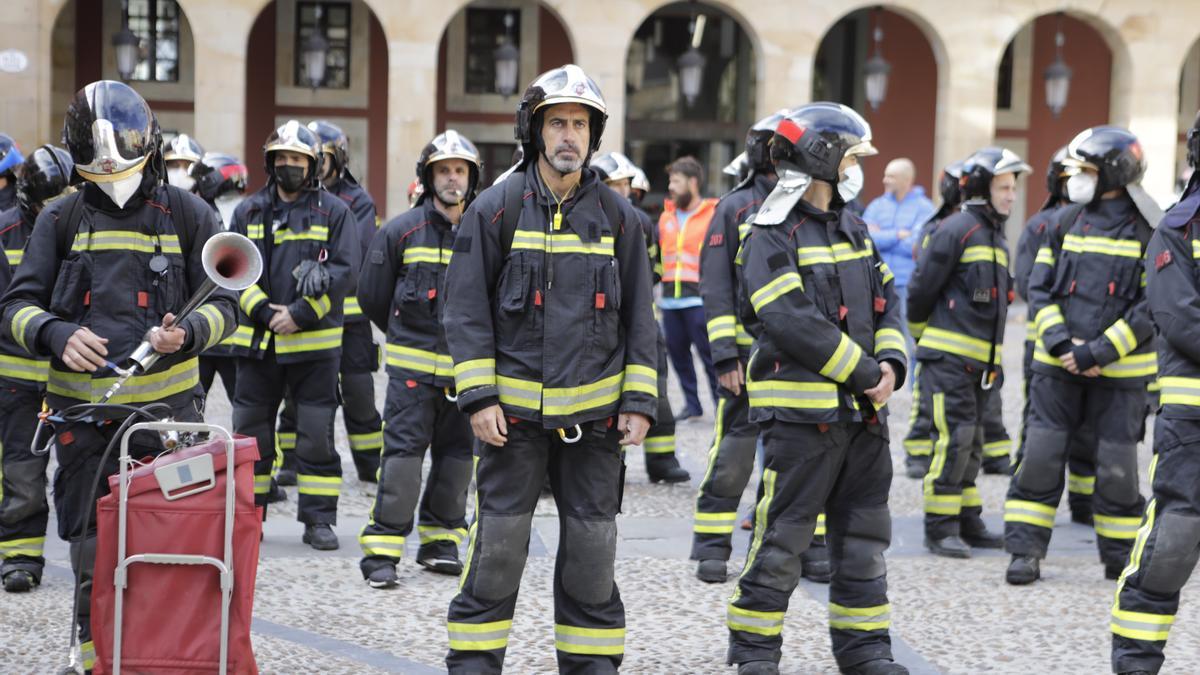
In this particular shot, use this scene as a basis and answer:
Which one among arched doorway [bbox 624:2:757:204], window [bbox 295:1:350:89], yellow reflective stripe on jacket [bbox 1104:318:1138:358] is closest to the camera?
yellow reflective stripe on jacket [bbox 1104:318:1138:358]

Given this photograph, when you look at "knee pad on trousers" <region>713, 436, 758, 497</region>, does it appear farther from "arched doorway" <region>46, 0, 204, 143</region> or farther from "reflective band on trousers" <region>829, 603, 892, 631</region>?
"arched doorway" <region>46, 0, 204, 143</region>

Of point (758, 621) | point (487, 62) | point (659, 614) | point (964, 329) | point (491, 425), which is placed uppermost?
point (487, 62)

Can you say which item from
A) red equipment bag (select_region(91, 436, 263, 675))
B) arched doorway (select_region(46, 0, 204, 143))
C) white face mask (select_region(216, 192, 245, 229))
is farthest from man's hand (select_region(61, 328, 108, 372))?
arched doorway (select_region(46, 0, 204, 143))

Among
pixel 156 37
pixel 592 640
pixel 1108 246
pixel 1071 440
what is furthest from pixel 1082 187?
pixel 156 37

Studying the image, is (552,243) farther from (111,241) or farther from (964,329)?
(964,329)

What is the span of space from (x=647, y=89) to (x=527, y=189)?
2084 cm

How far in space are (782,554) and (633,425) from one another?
881 millimetres

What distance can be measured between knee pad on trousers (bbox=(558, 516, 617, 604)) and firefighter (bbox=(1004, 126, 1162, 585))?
2.88 metres

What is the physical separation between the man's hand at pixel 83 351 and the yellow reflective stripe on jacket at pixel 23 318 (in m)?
0.20

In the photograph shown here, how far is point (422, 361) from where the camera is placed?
6738 mm

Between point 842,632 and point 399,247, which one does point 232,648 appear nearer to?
point 842,632

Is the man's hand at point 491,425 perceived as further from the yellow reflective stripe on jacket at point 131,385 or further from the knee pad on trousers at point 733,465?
Answer: the knee pad on trousers at point 733,465

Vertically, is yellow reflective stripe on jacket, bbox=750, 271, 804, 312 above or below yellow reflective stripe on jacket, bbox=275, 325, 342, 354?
above

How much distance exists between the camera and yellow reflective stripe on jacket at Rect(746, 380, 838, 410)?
515 cm
